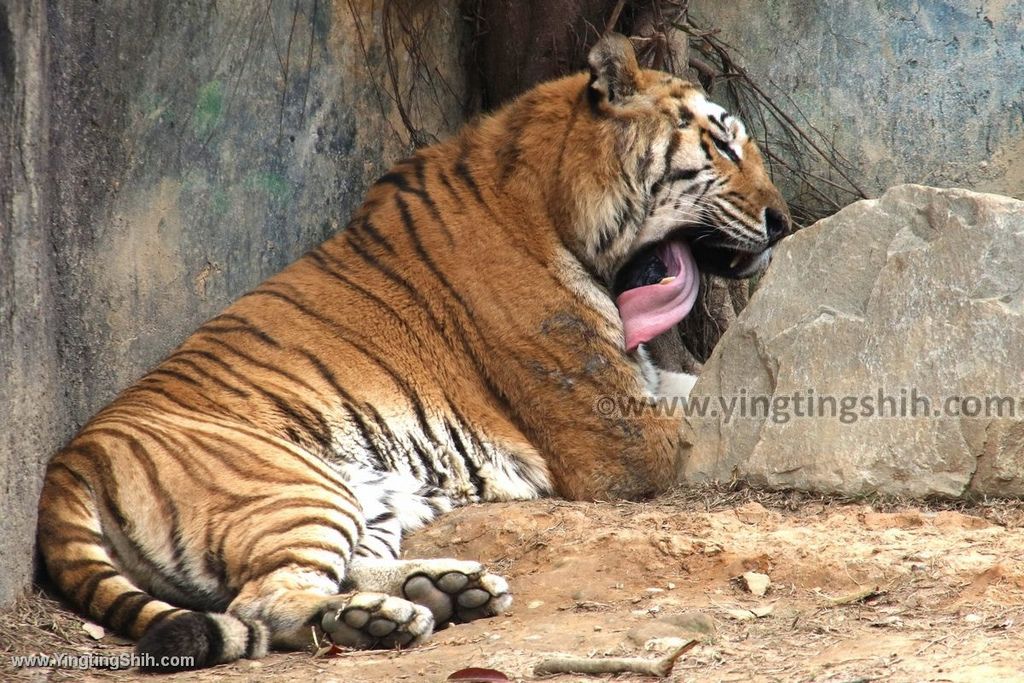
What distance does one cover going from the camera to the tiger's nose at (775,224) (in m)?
5.42

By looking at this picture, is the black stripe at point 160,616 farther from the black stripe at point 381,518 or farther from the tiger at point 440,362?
the black stripe at point 381,518

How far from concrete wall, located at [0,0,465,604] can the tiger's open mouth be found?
136cm

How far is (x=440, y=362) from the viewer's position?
5.12 meters

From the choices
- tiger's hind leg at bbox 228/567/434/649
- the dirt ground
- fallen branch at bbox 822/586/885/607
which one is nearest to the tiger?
tiger's hind leg at bbox 228/567/434/649

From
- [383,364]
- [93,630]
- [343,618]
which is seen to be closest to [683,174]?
[383,364]

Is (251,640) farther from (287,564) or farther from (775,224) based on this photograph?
(775,224)

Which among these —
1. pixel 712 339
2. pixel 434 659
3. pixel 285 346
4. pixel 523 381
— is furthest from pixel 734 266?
pixel 434 659

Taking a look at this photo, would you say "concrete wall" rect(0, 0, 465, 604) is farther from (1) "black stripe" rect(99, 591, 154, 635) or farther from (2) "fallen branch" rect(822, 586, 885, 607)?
(2) "fallen branch" rect(822, 586, 885, 607)

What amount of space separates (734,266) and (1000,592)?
7.46 ft

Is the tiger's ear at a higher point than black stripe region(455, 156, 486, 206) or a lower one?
higher

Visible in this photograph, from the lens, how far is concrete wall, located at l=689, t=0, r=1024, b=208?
6.17 m

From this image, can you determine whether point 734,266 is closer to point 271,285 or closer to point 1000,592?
point 271,285

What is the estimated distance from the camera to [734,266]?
218 inches

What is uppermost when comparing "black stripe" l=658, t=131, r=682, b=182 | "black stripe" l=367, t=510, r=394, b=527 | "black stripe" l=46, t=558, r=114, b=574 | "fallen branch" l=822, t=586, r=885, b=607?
"black stripe" l=658, t=131, r=682, b=182
